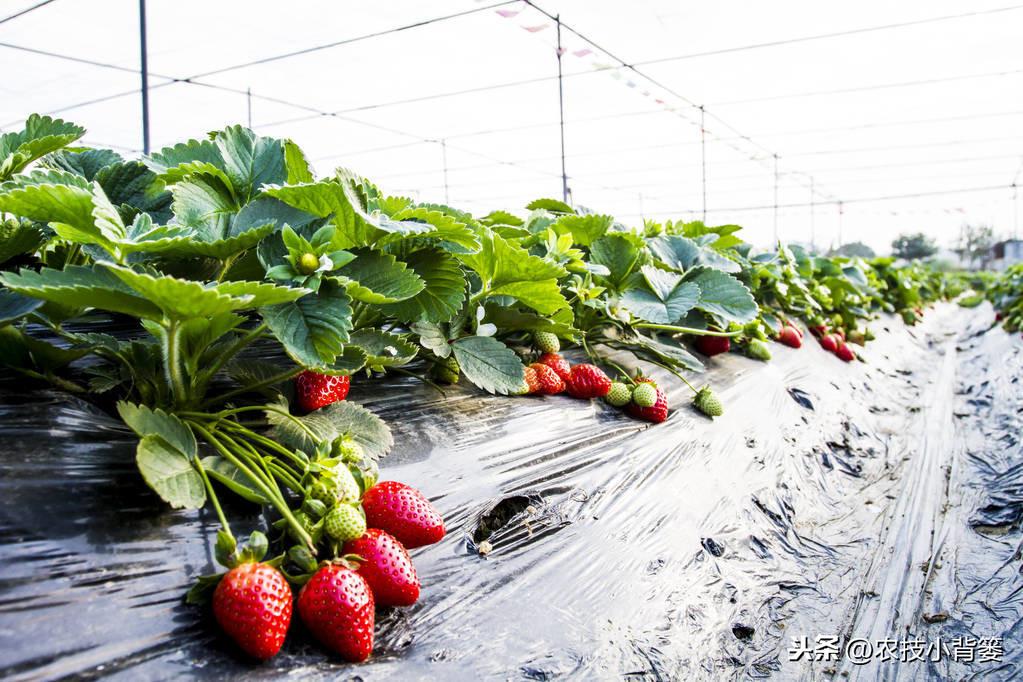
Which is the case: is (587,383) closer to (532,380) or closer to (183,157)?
(532,380)

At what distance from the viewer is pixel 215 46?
732 cm

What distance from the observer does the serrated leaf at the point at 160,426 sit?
2.67 ft

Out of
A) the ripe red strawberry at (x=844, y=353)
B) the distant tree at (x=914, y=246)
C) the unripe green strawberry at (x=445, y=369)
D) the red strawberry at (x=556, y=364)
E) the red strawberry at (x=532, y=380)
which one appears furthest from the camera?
the distant tree at (x=914, y=246)

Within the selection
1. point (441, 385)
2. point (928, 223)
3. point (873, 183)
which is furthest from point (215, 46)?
point (928, 223)

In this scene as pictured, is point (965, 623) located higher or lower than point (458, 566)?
lower

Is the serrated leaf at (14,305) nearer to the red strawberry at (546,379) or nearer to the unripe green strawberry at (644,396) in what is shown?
the red strawberry at (546,379)

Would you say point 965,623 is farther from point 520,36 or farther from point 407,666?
point 520,36

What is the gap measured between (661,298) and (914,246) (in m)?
34.8

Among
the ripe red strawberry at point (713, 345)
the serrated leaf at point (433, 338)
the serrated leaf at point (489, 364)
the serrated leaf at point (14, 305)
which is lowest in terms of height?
the ripe red strawberry at point (713, 345)

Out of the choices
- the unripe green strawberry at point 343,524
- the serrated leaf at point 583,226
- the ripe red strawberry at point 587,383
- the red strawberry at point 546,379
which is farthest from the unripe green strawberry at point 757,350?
the unripe green strawberry at point 343,524

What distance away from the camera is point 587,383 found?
1.72m

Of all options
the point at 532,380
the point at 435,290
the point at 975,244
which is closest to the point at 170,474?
the point at 435,290

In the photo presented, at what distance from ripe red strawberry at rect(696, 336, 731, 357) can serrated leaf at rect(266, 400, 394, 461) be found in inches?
65.4

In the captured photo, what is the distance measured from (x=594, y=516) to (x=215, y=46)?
7.58 metres
